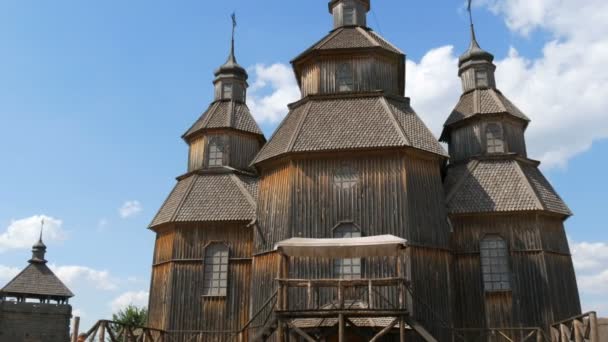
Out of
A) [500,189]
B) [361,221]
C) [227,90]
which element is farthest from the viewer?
[227,90]

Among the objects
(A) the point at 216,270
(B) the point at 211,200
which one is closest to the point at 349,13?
(B) the point at 211,200

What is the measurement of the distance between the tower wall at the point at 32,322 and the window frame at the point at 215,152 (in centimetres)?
1861

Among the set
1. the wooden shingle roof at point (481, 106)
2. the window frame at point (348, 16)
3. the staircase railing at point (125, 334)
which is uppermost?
the window frame at point (348, 16)

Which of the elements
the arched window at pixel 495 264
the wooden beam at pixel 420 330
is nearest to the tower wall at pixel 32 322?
the arched window at pixel 495 264

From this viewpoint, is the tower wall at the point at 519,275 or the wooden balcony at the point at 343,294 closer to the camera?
the wooden balcony at the point at 343,294

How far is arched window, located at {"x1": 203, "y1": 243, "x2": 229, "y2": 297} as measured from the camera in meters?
20.4

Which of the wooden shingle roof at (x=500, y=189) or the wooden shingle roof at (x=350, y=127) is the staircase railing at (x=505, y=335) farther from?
the wooden shingle roof at (x=350, y=127)

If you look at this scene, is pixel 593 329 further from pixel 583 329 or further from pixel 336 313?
pixel 336 313

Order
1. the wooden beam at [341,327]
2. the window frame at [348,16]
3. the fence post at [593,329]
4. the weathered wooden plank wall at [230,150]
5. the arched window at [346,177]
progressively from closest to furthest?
the fence post at [593,329], the wooden beam at [341,327], the arched window at [346,177], the window frame at [348,16], the weathered wooden plank wall at [230,150]

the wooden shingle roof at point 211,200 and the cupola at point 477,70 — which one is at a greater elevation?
the cupola at point 477,70

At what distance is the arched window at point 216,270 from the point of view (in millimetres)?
20406

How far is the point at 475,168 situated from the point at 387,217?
5.89m

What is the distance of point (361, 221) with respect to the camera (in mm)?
17125

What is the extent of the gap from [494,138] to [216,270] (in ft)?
39.7
